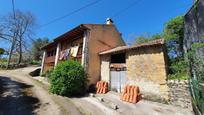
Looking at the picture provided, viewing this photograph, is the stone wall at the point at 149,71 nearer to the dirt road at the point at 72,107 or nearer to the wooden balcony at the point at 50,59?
the dirt road at the point at 72,107

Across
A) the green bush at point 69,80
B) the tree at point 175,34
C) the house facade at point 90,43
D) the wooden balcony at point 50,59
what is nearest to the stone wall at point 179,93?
the tree at point 175,34

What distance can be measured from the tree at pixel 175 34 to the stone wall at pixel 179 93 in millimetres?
6473

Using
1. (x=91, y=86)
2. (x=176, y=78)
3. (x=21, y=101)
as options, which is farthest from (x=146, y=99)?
(x=21, y=101)

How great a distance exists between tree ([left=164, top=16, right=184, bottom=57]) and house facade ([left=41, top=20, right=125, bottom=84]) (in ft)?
17.9

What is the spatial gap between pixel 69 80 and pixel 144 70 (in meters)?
→ 6.18

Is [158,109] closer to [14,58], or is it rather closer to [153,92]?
[153,92]

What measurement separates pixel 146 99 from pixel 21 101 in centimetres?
878

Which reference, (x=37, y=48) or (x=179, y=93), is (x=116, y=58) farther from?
(x=37, y=48)

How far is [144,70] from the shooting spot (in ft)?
37.3

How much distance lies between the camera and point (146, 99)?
35.6 ft

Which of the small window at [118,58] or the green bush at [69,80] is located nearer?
the green bush at [69,80]

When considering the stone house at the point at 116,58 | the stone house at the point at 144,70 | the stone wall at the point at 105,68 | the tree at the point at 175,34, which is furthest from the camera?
the tree at the point at 175,34

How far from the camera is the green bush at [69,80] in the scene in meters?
12.7

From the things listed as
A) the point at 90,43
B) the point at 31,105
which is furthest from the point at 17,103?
the point at 90,43
